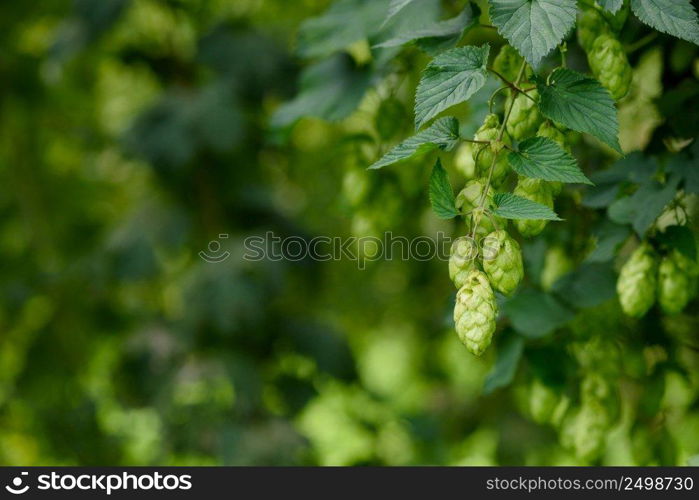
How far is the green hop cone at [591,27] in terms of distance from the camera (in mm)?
823

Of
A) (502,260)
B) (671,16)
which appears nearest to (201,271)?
(502,260)

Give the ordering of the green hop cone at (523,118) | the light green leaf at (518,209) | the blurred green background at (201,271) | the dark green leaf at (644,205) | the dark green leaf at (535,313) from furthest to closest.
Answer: the blurred green background at (201,271)
the dark green leaf at (535,313)
the dark green leaf at (644,205)
the green hop cone at (523,118)
the light green leaf at (518,209)

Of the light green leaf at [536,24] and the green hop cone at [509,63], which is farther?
the green hop cone at [509,63]

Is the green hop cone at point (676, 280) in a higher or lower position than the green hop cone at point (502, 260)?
higher

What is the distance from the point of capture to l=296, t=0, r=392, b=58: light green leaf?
3.46 feet

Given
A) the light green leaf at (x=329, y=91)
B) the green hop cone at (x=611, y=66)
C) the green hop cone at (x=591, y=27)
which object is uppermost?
the light green leaf at (x=329, y=91)

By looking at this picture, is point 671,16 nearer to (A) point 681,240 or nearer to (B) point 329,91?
(A) point 681,240

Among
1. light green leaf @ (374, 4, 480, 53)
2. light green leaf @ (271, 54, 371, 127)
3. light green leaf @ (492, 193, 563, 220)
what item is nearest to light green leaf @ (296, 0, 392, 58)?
light green leaf @ (271, 54, 371, 127)

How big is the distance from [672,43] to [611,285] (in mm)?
355

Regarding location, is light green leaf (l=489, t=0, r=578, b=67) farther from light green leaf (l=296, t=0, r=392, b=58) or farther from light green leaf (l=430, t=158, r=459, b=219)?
light green leaf (l=296, t=0, r=392, b=58)

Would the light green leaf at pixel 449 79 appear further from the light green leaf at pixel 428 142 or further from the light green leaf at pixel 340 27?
the light green leaf at pixel 340 27

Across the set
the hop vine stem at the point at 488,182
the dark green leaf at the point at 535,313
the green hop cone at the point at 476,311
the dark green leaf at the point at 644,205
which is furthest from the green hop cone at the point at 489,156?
the dark green leaf at the point at 535,313

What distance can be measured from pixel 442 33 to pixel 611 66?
181 mm

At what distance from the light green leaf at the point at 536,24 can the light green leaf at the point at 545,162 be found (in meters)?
0.08
